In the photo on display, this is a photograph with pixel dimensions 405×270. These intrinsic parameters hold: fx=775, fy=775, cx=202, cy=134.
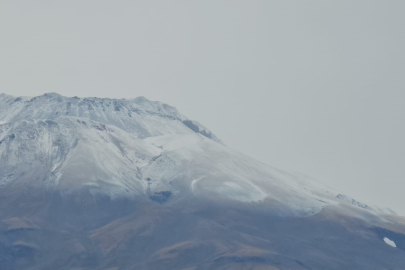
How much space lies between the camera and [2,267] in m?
192

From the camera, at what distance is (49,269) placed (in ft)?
619

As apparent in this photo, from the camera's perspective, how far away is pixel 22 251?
648ft

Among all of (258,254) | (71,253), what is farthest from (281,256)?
(71,253)

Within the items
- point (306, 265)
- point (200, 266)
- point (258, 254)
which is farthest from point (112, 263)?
point (306, 265)

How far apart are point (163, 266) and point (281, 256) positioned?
31144 millimetres

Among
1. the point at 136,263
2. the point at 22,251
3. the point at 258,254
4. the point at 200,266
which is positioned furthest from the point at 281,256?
the point at 22,251

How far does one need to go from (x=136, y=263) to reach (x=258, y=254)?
31.2m

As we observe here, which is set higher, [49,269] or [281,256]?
[281,256]

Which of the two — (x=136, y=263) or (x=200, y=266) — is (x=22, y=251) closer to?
(x=136, y=263)

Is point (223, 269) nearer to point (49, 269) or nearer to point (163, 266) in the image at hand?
point (163, 266)

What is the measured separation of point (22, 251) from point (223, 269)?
51.7m

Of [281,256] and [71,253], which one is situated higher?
[281,256]

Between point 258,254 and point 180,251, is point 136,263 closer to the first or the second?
point 180,251

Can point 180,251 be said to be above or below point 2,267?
above
